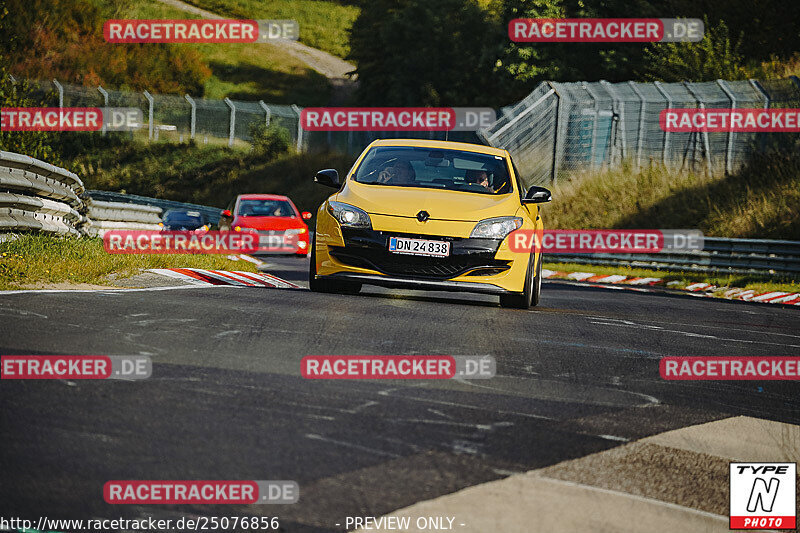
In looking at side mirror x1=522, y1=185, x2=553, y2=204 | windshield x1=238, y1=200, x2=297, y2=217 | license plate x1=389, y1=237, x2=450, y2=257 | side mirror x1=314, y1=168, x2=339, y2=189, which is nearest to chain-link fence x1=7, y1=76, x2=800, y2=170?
windshield x1=238, y1=200, x2=297, y2=217

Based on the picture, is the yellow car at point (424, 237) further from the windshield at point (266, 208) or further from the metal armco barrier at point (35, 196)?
the windshield at point (266, 208)

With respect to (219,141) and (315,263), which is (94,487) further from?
(219,141)

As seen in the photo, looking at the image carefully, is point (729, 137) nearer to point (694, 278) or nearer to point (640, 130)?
point (640, 130)

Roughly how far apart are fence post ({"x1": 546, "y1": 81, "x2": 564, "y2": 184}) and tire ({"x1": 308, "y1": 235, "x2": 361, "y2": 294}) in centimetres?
1910

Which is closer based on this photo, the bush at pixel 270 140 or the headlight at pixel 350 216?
the headlight at pixel 350 216

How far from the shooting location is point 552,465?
5094mm

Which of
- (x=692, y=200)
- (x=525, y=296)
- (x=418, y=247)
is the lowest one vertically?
(x=525, y=296)

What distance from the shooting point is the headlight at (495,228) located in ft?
36.1

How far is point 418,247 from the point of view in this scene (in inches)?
428

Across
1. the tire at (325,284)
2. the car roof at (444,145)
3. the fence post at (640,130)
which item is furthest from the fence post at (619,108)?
the tire at (325,284)

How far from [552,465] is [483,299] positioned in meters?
8.75

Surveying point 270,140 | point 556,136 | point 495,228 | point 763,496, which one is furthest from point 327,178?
point 270,140

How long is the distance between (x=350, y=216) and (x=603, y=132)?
2123 cm

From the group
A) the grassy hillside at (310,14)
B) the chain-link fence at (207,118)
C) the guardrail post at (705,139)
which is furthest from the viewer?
the grassy hillside at (310,14)
